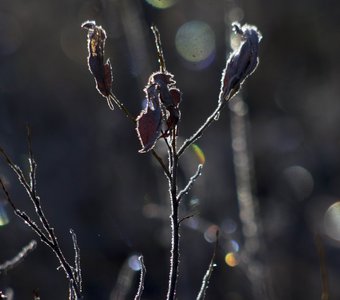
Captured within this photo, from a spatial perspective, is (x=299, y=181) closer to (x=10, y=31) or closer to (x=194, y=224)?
(x=194, y=224)

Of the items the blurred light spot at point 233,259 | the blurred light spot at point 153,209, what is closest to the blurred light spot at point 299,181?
the blurred light spot at point 153,209

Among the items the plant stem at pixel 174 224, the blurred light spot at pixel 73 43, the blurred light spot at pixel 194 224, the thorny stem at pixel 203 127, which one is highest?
the blurred light spot at pixel 73 43

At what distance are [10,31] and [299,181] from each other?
219 inches

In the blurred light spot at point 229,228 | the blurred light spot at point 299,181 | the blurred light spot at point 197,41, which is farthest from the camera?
the blurred light spot at point 197,41

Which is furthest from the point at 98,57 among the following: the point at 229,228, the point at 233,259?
the point at 229,228

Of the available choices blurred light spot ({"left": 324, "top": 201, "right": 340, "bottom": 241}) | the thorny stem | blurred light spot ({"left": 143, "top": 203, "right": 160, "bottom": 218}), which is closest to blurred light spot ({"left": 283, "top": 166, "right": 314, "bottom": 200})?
blurred light spot ({"left": 324, "top": 201, "right": 340, "bottom": 241})

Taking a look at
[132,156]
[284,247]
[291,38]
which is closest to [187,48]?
[291,38]

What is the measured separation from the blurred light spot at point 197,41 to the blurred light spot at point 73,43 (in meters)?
1.57

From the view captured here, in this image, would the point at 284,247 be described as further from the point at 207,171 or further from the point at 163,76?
the point at 163,76

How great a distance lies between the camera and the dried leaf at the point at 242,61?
3.26 feet

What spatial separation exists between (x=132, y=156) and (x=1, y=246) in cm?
204

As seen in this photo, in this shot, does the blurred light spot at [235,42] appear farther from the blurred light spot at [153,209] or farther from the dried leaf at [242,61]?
the blurred light spot at [153,209]

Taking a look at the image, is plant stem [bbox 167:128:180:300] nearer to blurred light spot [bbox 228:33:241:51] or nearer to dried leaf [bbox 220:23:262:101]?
dried leaf [bbox 220:23:262:101]

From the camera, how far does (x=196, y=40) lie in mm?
9781
